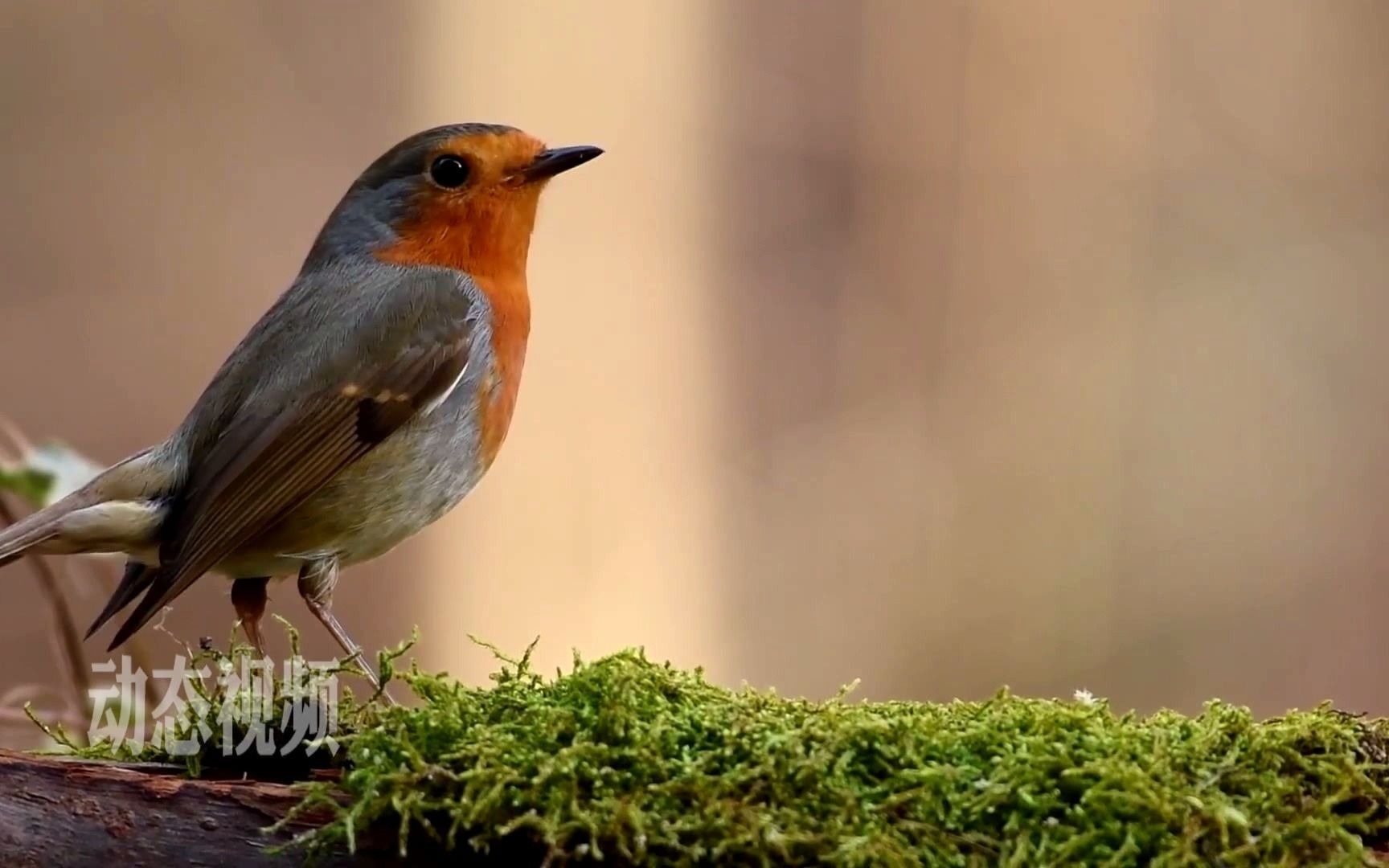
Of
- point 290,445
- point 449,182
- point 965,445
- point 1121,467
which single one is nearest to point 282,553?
point 290,445

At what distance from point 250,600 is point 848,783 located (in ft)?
5.01

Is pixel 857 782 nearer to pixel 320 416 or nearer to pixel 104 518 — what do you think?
pixel 320 416

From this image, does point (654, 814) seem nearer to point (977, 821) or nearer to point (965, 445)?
point (977, 821)

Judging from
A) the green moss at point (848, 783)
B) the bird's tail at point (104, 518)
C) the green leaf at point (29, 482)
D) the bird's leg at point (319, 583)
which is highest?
the green leaf at point (29, 482)

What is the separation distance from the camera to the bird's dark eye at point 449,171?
9.97 ft

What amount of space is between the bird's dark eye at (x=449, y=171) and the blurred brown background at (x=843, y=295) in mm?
2986

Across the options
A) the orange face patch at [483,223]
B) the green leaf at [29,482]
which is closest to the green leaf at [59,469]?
the green leaf at [29,482]

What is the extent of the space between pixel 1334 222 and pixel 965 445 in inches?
76.4

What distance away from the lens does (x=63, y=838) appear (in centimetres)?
179

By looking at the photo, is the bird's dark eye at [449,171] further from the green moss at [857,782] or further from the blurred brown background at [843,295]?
the blurred brown background at [843,295]

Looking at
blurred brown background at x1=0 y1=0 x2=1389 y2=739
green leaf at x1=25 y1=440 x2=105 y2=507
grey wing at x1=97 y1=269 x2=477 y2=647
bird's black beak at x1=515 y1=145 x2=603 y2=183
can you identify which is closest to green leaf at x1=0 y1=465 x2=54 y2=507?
green leaf at x1=25 y1=440 x2=105 y2=507

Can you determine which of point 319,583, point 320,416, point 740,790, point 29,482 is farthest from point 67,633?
point 740,790

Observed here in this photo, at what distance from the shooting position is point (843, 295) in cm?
621

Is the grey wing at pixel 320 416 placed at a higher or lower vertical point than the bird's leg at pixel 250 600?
higher
